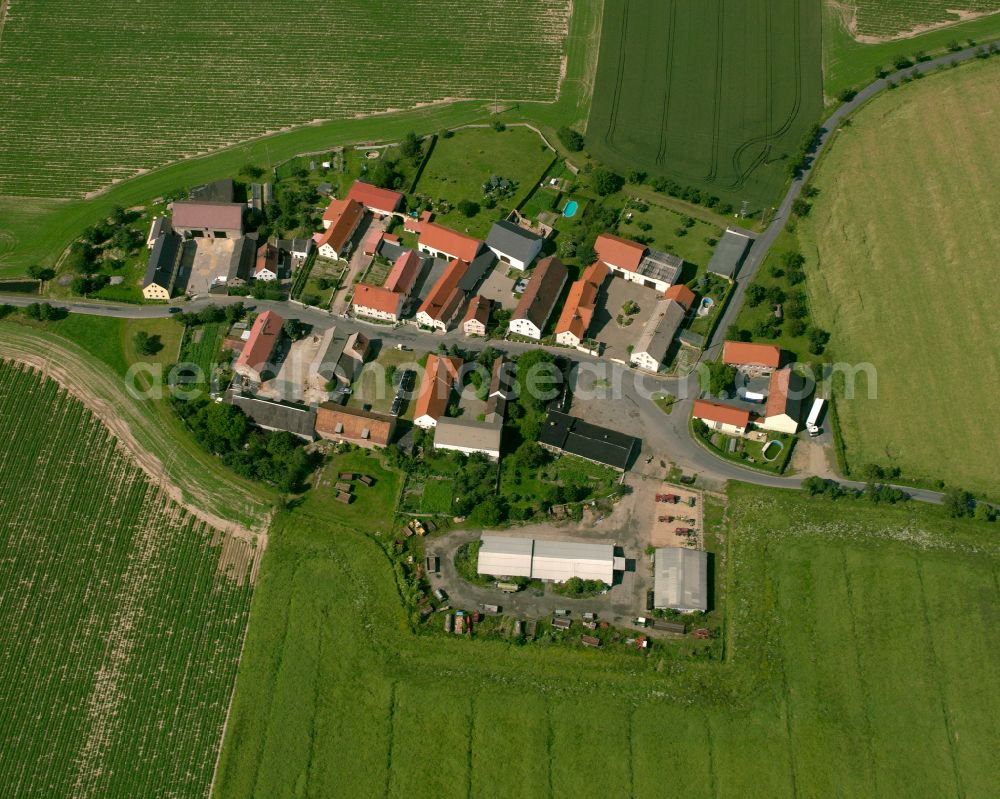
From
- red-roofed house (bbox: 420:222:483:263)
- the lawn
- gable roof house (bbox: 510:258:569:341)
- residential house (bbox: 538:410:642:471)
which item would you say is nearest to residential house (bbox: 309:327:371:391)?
red-roofed house (bbox: 420:222:483:263)

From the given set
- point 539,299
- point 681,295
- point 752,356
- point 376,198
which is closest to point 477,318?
point 539,299

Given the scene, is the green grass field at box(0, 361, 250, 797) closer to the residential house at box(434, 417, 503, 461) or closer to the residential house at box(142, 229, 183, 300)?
the residential house at box(142, 229, 183, 300)

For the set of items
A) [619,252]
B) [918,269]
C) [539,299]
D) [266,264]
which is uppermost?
[619,252]

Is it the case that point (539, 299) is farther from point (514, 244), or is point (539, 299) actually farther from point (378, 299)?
point (378, 299)

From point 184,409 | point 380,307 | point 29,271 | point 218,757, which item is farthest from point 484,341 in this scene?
point 29,271

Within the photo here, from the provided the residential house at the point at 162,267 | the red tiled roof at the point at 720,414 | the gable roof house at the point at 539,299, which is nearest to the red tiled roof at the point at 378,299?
the gable roof house at the point at 539,299
